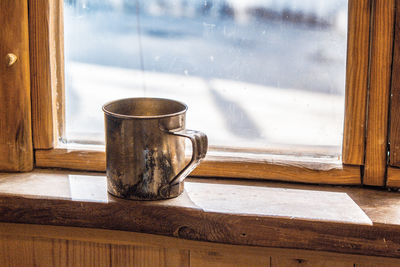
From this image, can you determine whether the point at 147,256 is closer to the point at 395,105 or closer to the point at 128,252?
the point at 128,252

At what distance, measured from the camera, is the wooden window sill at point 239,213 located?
2.91 feet

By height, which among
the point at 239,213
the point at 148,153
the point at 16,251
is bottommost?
the point at 16,251

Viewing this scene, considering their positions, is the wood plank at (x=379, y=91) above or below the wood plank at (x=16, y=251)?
above

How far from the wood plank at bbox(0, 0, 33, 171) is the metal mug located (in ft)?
0.65

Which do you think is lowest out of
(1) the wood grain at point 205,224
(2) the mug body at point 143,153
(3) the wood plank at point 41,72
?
(1) the wood grain at point 205,224

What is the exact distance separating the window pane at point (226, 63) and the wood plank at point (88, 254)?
0.89 feet

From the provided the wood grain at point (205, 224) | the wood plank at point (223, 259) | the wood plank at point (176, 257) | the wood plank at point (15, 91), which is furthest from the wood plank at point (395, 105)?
the wood plank at point (15, 91)

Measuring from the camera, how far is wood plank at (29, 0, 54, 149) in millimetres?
1029

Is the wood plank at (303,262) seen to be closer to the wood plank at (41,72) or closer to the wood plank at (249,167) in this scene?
the wood plank at (249,167)

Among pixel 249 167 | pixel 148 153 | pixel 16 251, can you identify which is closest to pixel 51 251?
pixel 16 251

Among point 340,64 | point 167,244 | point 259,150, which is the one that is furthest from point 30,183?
Answer: point 340,64

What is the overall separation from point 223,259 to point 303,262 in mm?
142

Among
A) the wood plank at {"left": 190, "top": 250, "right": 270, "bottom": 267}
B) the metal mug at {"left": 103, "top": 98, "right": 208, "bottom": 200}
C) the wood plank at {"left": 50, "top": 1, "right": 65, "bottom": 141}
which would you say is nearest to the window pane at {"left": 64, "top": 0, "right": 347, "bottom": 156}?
the wood plank at {"left": 50, "top": 1, "right": 65, "bottom": 141}

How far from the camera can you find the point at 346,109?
0.99 m
